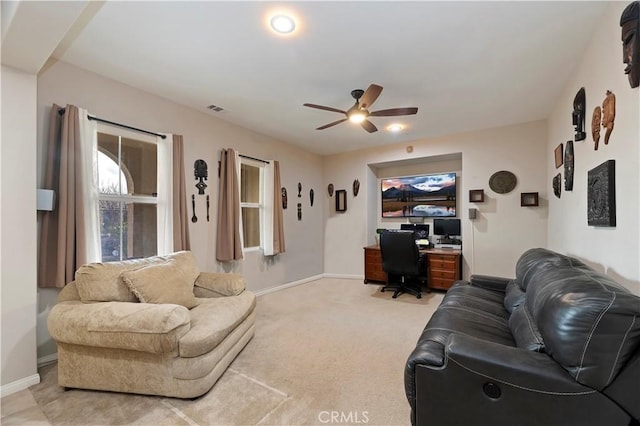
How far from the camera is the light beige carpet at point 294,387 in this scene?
1649mm

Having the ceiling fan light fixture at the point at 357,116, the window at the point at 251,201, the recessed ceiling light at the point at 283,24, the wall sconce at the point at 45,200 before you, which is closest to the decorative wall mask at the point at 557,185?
the ceiling fan light fixture at the point at 357,116

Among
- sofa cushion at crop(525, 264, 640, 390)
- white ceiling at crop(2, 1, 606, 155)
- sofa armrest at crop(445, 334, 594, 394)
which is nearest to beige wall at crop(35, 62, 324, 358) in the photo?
white ceiling at crop(2, 1, 606, 155)

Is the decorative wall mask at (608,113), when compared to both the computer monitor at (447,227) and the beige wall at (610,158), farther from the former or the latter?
the computer monitor at (447,227)

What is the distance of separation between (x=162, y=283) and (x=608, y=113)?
3316 mm

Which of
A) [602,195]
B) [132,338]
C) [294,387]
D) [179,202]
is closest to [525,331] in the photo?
[602,195]

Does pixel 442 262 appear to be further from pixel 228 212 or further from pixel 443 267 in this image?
pixel 228 212

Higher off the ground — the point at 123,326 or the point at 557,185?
the point at 557,185

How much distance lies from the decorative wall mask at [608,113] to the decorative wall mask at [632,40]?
0.30 metres

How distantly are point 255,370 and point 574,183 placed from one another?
127 inches

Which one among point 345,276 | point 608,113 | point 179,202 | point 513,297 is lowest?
point 345,276

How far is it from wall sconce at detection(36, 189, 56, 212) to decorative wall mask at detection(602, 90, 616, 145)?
396 cm

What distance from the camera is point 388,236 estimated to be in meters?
4.11

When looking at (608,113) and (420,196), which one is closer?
(608,113)

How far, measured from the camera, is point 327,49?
2.25m
